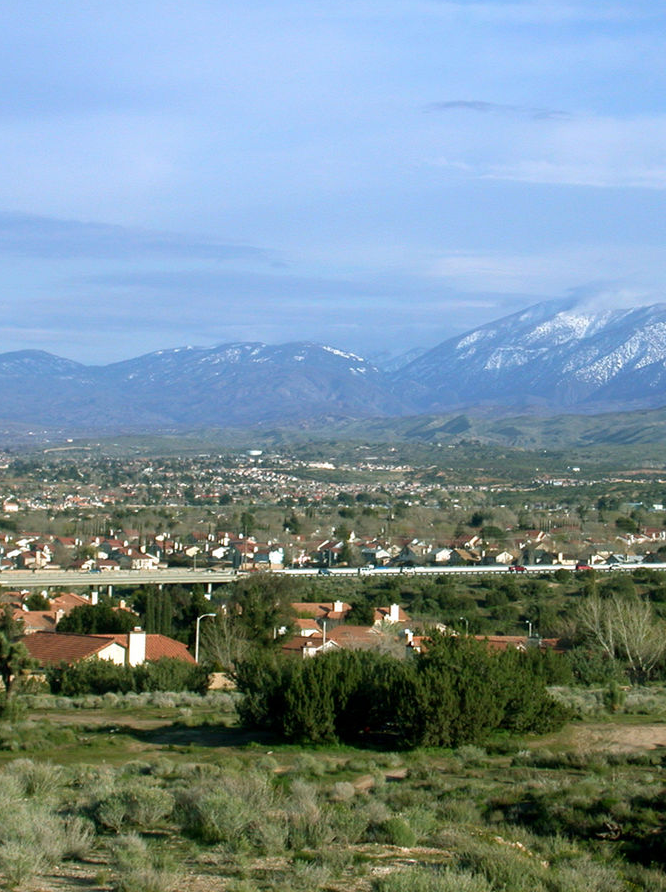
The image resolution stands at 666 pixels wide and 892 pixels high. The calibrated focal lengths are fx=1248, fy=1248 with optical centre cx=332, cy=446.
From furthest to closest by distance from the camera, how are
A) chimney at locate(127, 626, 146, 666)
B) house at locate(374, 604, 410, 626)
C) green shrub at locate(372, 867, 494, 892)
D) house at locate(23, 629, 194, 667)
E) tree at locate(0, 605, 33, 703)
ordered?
house at locate(374, 604, 410, 626) → chimney at locate(127, 626, 146, 666) → house at locate(23, 629, 194, 667) → tree at locate(0, 605, 33, 703) → green shrub at locate(372, 867, 494, 892)

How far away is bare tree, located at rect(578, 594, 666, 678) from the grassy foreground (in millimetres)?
12700

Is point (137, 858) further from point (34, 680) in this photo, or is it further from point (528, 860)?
point (34, 680)

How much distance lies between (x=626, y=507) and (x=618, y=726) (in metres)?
82.2

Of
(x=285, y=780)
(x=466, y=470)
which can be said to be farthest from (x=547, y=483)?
(x=285, y=780)

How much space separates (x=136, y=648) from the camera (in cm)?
2964

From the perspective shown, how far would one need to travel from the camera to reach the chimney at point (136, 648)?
29.4m

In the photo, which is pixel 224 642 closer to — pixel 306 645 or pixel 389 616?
pixel 306 645

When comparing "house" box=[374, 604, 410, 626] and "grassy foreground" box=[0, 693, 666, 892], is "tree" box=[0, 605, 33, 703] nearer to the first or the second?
"grassy foreground" box=[0, 693, 666, 892]

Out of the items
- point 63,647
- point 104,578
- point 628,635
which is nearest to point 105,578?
point 104,578

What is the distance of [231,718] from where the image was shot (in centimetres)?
2139

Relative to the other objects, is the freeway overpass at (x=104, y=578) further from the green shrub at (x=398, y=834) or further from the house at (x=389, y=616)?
the green shrub at (x=398, y=834)

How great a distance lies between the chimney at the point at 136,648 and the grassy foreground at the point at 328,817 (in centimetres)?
1083

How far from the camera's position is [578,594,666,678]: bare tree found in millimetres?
30750

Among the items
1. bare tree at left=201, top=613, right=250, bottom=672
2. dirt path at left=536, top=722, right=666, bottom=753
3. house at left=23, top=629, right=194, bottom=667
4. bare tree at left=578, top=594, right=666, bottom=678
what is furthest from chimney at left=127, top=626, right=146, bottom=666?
dirt path at left=536, top=722, right=666, bottom=753
